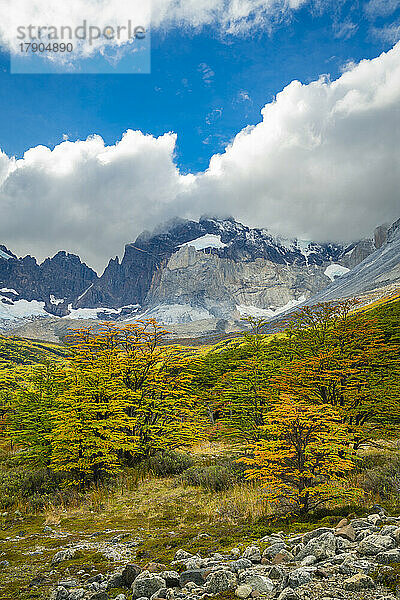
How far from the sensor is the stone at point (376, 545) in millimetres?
5340

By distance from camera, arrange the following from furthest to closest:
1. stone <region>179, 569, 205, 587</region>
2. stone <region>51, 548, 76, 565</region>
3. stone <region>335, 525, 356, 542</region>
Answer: stone <region>51, 548, 76, 565</region> → stone <region>335, 525, 356, 542</region> → stone <region>179, 569, 205, 587</region>

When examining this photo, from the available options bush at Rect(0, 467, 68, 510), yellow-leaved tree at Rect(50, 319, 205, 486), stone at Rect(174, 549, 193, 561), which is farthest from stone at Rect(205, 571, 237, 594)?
bush at Rect(0, 467, 68, 510)

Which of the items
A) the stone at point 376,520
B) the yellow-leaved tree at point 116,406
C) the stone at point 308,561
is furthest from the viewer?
the yellow-leaved tree at point 116,406

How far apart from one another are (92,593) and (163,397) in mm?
13773

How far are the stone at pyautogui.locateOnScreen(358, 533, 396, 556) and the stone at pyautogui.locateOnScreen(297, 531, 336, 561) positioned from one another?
433 millimetres

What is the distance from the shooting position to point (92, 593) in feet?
19.4

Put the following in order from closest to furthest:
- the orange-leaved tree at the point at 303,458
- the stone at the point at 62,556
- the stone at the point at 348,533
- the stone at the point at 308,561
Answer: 1. the stone at the point at 308,561
2. the stone at the point at 348,533
3. the stone at the point at 62,556
4. the orange-leaved tree at the point at 303,458

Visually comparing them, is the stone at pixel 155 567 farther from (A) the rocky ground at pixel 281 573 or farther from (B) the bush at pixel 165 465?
(B) the bush at pixel 165 465

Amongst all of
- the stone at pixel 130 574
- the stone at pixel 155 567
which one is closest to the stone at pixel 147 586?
the stone at pixel 130 574

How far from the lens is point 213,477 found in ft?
47.4

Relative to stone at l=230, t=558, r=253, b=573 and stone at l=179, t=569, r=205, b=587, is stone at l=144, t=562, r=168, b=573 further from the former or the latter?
stone at l=230, t=558, r=253, b=573

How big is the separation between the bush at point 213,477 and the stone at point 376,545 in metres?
9.00

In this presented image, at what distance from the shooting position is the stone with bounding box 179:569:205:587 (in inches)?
228

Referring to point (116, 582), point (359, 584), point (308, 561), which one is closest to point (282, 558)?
point (308, 561)
